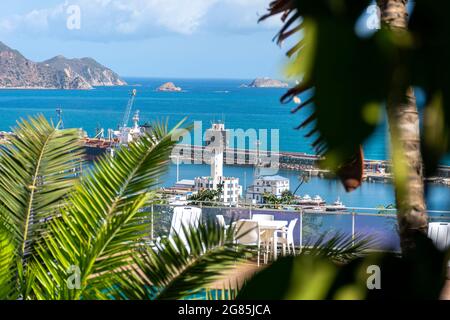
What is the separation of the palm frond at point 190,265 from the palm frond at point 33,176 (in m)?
1.11

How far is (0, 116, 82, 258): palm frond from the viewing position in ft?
10.6

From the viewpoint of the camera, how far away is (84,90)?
10512cm

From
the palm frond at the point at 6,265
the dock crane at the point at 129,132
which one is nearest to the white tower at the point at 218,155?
the dock crane at the point at 129,132

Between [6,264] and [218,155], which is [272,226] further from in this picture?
[218,155]

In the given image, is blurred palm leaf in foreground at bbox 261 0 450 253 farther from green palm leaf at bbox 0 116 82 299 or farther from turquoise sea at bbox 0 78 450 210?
turquoise sea at bbox 0 78 450 210

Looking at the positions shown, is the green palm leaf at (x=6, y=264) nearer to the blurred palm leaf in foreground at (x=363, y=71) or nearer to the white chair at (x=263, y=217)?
the blurred palm leaf in foreground at (x=363, y=71)

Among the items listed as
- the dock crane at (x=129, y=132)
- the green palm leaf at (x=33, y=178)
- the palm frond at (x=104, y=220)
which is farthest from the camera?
the dock crane at (x=129, y=132)

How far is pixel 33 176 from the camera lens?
3322 mm

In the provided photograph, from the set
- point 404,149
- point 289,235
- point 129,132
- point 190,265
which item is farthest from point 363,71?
point 289,235

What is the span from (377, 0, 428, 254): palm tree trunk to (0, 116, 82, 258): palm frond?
238cm

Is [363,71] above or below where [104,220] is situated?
above

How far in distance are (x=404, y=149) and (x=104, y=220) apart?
2129 millimetres

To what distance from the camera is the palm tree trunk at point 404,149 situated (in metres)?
0.71

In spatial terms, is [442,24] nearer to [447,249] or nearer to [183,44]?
[447,249]
